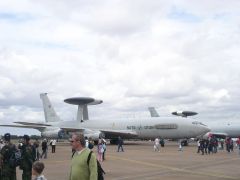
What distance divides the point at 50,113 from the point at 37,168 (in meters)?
68.0

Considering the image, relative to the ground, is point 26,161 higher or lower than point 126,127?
lower

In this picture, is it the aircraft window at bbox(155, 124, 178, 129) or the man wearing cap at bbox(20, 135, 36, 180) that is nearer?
the man wearing cap at bbox(20, 135, 36, 180)

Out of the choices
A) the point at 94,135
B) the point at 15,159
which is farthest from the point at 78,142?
the point at 94,135

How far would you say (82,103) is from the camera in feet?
228

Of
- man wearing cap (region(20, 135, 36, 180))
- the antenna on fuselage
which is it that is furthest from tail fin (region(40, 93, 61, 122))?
man wearing cap (region(20, 135, 36, 180))

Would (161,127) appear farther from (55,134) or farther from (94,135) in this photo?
(55,134)

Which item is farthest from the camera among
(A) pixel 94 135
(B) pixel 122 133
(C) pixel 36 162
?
(B) pixel 122 133

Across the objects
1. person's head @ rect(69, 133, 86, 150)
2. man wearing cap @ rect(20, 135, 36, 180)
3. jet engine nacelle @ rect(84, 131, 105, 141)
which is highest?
jet engine nacelle @ rect(84, 131, 105, 141)

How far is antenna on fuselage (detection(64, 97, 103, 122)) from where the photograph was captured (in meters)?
66.9

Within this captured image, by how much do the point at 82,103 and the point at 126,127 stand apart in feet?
47.7

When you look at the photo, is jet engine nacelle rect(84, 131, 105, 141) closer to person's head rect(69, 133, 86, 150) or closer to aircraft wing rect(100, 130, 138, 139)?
aircraft wing rect(100, 130, 138, 139)

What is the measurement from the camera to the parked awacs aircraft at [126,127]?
4969cm

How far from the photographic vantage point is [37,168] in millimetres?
6141

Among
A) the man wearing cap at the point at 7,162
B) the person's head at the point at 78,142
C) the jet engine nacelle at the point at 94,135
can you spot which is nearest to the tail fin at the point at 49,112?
the jet engine nacelle at the point at 94,135
